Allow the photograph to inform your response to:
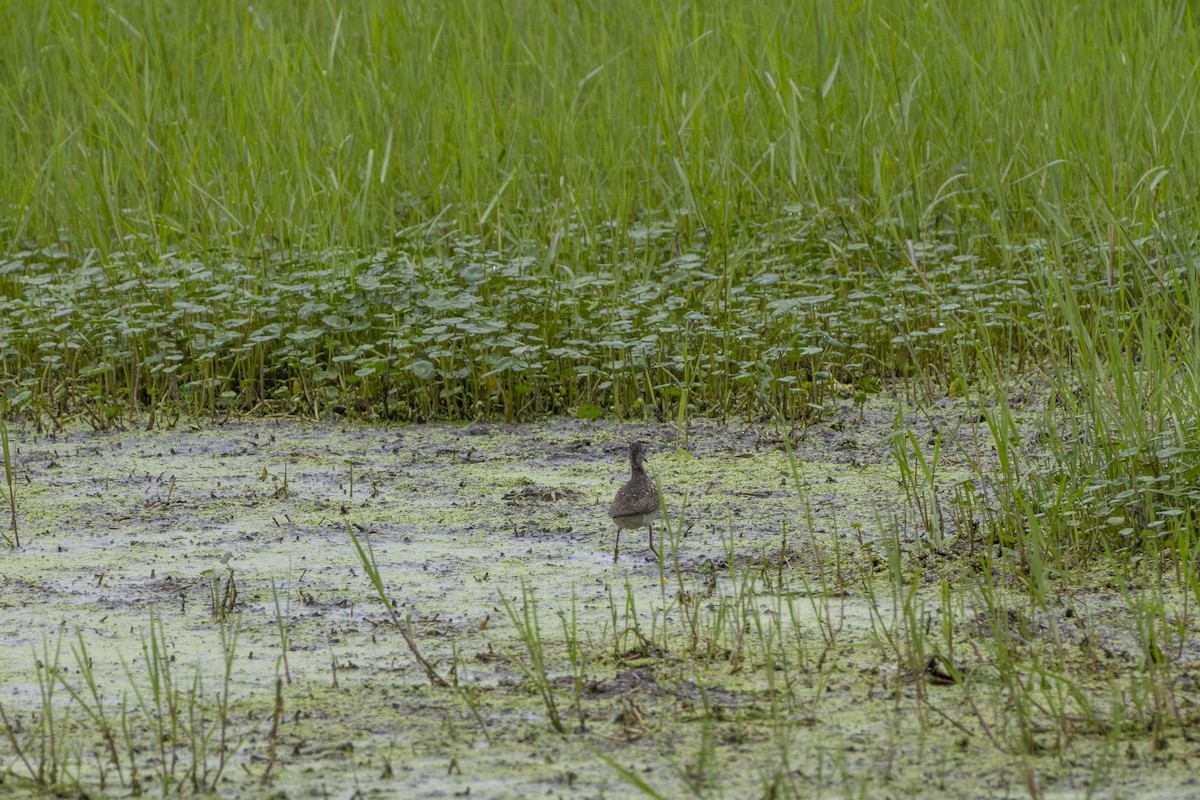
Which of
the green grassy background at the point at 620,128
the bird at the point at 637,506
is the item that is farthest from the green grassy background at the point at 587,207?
the bird at the point at 637,506

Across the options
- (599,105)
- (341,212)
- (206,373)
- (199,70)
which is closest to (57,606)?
(206,373)

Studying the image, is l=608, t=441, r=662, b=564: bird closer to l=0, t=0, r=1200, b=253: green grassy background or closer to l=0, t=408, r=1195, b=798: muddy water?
l=0, t=408, r=1195, b=798: muddy water

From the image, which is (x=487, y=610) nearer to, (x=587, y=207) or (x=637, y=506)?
(x=637, y=506)

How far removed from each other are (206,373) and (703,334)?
1794 mm

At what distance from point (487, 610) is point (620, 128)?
385cm

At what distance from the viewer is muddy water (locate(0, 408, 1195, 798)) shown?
2.64 meters

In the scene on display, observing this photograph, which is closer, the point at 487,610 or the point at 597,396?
the point at 487,610

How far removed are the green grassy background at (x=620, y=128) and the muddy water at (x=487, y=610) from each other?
4.59 ft

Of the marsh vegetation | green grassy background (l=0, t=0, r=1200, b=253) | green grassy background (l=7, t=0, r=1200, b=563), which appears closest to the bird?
the marsh vegetation

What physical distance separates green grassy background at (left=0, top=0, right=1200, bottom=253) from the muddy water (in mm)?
1400

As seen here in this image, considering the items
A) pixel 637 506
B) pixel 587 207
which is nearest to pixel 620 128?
pixel 587 207

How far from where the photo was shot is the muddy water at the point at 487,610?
264cm

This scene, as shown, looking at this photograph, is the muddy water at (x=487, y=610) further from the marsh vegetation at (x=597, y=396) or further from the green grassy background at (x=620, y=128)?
the green grassy background at (x=620, y=128)

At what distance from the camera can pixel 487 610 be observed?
141 inches
